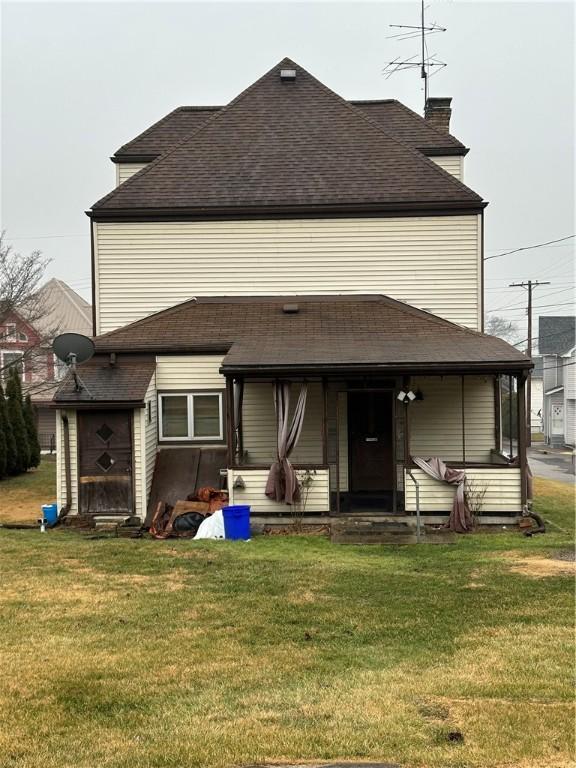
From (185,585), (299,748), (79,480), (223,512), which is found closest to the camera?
(299,748)

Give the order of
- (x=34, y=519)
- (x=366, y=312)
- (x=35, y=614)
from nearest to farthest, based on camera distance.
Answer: (x=35, y=614) < (x=34, y=519) < (x=366, y=312)

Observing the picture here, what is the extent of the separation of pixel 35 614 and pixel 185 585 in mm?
1938

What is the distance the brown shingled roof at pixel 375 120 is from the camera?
20.6 m

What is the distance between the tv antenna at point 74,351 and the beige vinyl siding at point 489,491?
267 inches

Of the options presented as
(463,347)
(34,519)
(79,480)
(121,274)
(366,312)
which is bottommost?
(34,519)

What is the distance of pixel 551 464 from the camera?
37188 millimetres

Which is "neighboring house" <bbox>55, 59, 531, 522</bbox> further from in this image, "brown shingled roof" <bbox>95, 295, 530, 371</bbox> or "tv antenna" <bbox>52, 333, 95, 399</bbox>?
"tv antenna" <bbox>52, 333, 95, 399</bbox>

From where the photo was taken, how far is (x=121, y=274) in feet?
58.1

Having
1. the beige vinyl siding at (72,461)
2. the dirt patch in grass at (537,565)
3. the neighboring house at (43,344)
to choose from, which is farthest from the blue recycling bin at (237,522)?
the neighboring house at (43,344)

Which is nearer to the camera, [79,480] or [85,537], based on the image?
[85,537]

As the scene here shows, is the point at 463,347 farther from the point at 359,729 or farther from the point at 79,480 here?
the point at 359,729

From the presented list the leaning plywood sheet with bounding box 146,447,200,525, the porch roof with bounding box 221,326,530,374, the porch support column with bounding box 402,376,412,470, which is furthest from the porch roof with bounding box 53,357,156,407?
the porch support column with bounding box 402,376,412,470

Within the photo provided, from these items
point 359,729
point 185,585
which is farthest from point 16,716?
point 185,585

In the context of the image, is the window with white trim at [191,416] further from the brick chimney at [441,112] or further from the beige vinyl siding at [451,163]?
the brick chimney at [441,112]
